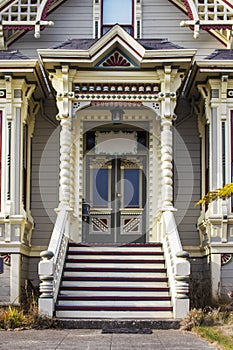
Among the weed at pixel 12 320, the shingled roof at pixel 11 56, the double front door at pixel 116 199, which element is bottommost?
the weed at pixel 12 320

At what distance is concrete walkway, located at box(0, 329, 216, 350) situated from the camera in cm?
988

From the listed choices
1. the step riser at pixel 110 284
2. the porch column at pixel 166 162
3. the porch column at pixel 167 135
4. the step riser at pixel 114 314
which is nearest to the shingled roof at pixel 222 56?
the porch column at pixel 167 135

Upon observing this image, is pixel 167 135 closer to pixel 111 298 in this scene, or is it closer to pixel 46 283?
pixel 111 298

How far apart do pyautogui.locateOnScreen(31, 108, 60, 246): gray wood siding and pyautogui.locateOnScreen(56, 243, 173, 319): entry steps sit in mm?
2108

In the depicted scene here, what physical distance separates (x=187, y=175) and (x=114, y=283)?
4402 millimetres

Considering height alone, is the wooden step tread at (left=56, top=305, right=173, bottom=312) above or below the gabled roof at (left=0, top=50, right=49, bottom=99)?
below

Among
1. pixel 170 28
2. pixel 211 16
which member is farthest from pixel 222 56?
pixel 170 28

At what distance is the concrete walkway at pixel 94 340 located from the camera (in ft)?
32.4

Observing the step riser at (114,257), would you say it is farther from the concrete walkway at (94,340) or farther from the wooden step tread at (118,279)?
the concrete walkway at (94,340)

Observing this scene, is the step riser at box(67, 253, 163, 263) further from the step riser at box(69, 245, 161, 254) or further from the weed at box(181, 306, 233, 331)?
the weed at box(181, 306, 233, 331)

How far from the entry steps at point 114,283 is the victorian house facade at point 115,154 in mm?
26

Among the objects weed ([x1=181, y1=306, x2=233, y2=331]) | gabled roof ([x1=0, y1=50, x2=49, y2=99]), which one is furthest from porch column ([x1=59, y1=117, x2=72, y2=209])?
weed ([x1=181, y1=306, x2=233, y2=331])

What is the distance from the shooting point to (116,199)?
677 inches

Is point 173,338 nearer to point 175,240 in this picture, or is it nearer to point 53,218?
point 175,240
